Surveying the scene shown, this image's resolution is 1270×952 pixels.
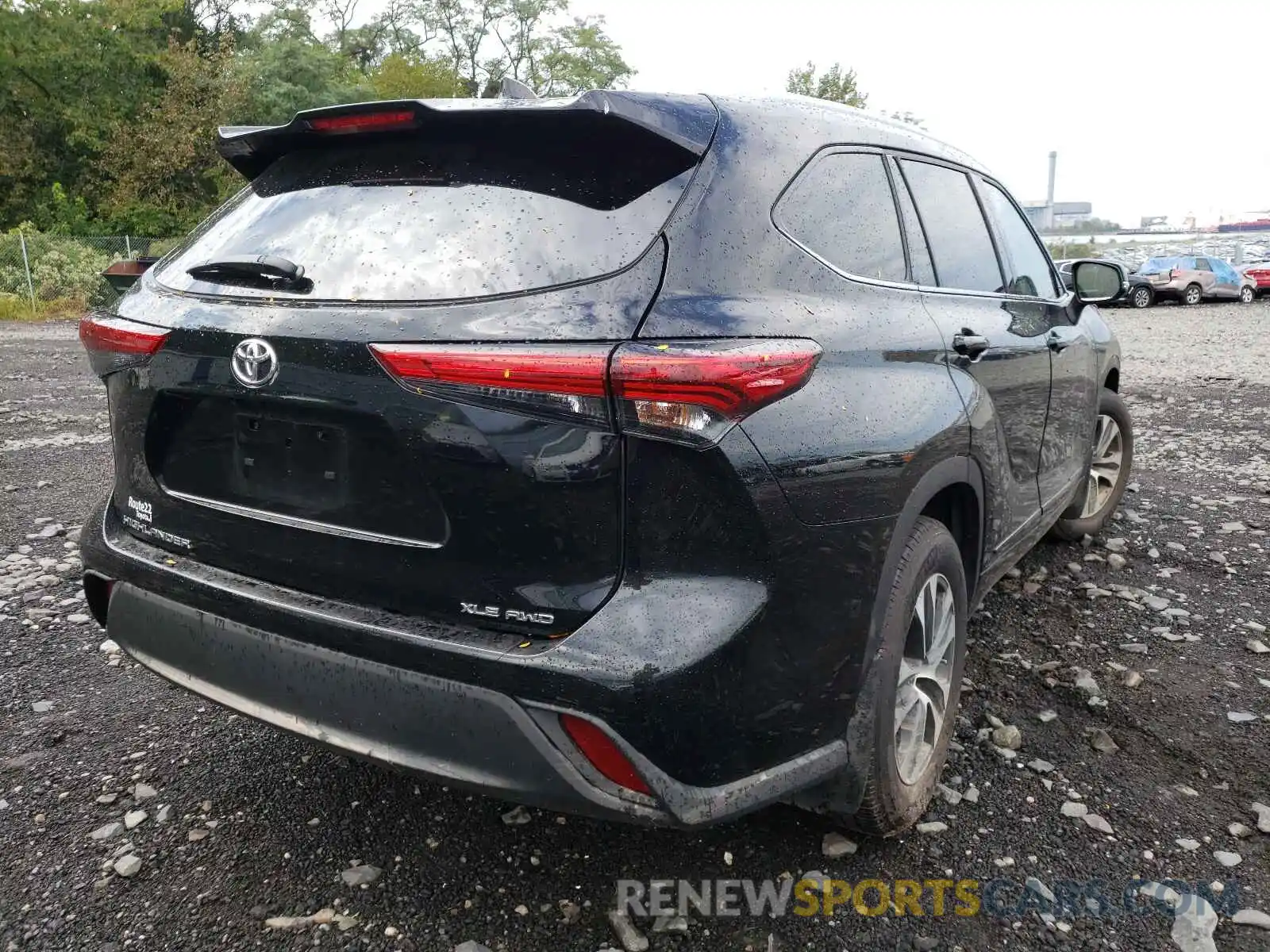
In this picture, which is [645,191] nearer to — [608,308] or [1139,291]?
[608,308]

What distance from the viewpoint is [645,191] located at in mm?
1856

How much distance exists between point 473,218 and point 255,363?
0.53m

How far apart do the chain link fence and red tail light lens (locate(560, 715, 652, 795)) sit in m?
21.6

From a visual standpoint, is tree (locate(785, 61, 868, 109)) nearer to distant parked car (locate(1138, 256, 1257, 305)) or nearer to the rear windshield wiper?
distant parked car (locate(1138, 256, 1257, 305))

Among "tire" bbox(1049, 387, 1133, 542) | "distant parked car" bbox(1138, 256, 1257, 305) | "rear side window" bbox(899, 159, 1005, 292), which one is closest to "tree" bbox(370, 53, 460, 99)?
"distant parked car" bbox(1138, 256, 1257, 305)

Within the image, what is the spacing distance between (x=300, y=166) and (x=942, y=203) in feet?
6.19

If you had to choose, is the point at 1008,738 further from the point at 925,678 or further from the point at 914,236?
the point at 914,236

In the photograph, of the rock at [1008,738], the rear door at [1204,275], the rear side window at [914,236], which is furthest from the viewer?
the rear door at [1204,275]

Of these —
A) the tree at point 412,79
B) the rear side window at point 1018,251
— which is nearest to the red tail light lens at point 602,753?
the rear side window at point 1018,251

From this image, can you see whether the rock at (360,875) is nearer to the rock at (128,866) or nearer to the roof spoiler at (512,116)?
the rock at (128,866)

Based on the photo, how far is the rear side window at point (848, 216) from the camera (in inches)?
83.4

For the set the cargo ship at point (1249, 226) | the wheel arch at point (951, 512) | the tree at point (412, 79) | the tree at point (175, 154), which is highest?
the tree at point (412, 79)

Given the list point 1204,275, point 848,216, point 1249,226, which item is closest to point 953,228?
point 848,216

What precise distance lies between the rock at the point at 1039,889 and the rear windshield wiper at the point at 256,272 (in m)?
2.13
